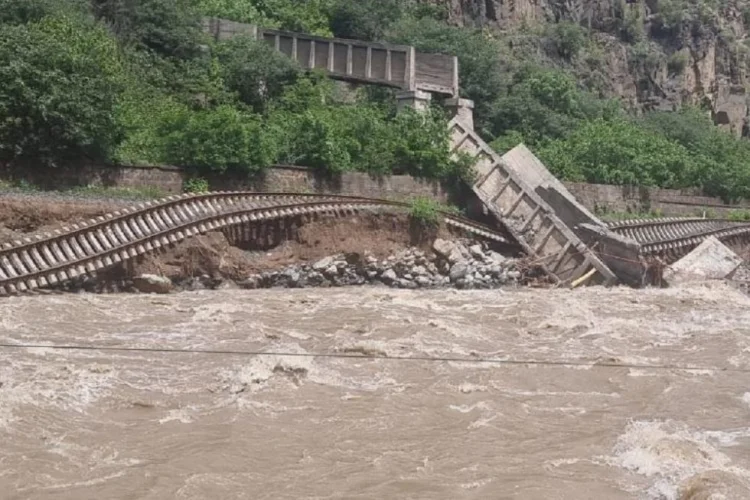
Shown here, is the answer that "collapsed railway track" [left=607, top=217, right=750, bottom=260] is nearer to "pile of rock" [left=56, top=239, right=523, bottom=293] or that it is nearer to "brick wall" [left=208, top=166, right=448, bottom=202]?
"pile of rock" [left=56, top=239, right=523, bottom=293]

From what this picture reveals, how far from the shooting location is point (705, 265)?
2497 cm

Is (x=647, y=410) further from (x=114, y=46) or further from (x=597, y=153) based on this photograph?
(x=597, y=153)

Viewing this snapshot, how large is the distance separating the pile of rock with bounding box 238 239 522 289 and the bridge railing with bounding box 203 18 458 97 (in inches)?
548

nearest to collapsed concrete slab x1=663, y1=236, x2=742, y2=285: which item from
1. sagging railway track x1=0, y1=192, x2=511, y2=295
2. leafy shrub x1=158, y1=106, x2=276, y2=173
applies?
sagging railway track x1=0, y1=192, x2=511, y2=295

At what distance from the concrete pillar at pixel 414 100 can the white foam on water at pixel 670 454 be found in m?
24.3

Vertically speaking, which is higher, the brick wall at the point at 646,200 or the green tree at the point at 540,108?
the green tree at the point at 540,108

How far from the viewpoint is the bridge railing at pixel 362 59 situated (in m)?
37.1

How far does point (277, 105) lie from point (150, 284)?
16388 mm

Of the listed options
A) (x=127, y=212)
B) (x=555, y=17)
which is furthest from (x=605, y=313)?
(x=555, y=17)

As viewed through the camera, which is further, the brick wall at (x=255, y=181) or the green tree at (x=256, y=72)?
the green tree at (x=256, y=72)

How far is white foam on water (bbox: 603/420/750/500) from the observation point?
855cm

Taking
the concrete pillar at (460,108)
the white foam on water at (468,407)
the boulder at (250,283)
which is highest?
the concrete pillar at (460,108)

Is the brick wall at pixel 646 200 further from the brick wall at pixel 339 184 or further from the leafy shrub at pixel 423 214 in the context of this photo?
the leafy shrub at pixel 423 214

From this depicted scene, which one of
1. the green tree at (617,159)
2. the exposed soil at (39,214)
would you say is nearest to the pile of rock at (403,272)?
the exposed soil at (39,214)
